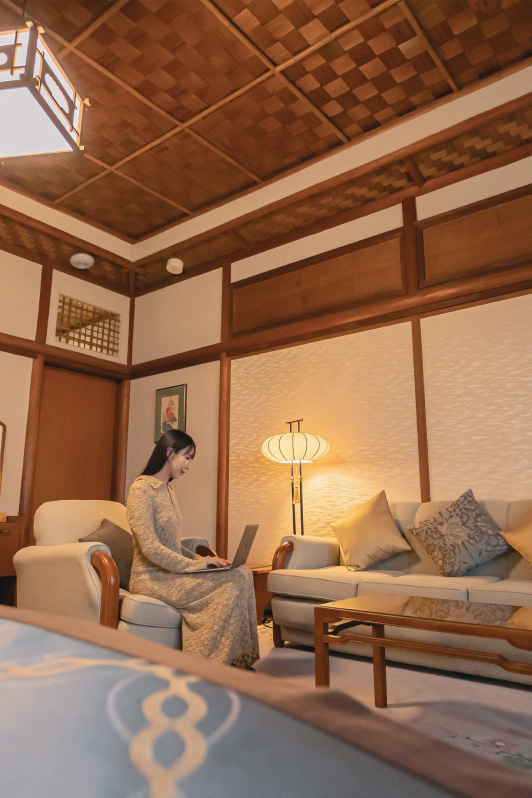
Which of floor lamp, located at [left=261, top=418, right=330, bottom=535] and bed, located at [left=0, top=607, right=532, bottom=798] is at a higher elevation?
floor lamp, located at [left=261, top=418, right=330, bottom=535]

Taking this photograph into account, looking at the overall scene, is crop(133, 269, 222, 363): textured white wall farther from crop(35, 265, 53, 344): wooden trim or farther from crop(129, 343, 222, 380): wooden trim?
crop(35, 265, 53, 344): wooden trim

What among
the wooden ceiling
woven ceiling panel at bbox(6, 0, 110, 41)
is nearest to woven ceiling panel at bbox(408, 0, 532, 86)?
the wooden ceiling

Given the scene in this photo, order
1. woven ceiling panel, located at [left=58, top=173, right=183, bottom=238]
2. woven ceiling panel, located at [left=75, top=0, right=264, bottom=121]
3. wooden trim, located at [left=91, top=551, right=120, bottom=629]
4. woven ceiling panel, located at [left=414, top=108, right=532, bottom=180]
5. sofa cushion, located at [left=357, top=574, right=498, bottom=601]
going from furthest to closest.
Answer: woven ceiling panel, located at [left=58, top=173, right=183, bottom=238] → woven ceiling panel, located at [left=414, top=108, right=532, bottom=180] → woven ceiling panel, located at [left=75, top=0, right=264, bottom=121] → sofa cushion, located at [left=357, top=574, right=498, bottom=601] → wooden trim, located at [left=91, top=551, right=120, bottom=629]

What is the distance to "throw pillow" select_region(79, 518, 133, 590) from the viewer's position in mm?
2711

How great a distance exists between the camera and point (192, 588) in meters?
2.41

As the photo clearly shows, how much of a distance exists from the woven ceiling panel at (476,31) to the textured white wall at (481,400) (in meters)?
1.44

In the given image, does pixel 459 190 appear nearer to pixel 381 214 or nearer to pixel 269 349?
pixel 381 214

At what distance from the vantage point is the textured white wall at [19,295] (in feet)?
15.7

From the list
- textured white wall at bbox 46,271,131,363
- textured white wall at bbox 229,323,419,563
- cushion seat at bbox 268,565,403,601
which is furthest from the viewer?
textured white wall at bbox 46,271,131,363

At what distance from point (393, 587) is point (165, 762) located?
266cm

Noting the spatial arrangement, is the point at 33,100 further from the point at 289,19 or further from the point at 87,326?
the point at 87,326

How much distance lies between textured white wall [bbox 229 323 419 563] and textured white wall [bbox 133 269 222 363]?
0.60 meters

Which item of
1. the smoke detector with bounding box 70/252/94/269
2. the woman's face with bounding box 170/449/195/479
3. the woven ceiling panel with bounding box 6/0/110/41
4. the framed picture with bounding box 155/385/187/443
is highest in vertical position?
the woven ceiling panel with bounding box 6/0/110/41

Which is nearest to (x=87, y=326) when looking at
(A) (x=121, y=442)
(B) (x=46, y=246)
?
(B) (x=46, y=246)
